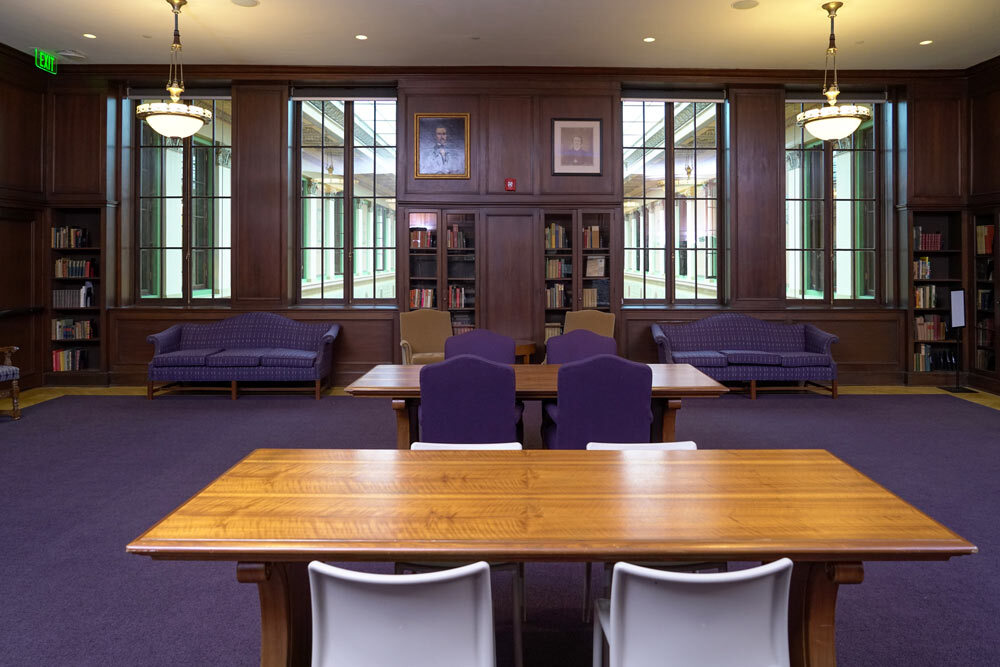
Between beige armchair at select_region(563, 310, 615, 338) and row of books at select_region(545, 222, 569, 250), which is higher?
row of books at select_region(545, 222, 569, 250)

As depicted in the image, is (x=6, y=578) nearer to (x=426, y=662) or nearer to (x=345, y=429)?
A: (x=426, y=662)

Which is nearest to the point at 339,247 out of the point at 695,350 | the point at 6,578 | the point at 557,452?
the point at 695,350

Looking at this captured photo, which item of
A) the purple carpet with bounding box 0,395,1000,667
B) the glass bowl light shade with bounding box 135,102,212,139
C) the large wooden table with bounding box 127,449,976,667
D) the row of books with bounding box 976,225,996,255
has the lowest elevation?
the purple carpet with bounding box 0,395,1000,667

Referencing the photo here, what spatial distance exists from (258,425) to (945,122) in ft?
27.8

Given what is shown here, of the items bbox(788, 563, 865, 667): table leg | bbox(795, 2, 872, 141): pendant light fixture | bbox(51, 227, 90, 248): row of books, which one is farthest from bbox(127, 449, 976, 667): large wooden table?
bbox(51, 227, 90, 248): row of books

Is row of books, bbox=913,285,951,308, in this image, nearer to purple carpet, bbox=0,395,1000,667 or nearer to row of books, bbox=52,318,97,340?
purple carpet, bbox=0,395,1000,667

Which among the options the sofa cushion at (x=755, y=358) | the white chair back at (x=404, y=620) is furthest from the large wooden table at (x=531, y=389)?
the sofa cushion at (x=755, y=358)

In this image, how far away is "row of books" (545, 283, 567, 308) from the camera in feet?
29.0

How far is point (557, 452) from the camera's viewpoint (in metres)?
2.62

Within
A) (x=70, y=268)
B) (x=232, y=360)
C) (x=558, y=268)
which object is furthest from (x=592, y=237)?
(x=70, y=268)

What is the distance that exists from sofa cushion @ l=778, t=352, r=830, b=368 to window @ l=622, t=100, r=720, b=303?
64.0 inches

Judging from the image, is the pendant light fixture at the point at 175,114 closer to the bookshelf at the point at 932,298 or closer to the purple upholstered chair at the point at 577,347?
the purple upholstered chair at the point at 577,347

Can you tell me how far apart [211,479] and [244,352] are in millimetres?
3557

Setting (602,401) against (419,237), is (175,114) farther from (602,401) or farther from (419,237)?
(602,401)
